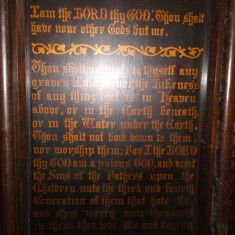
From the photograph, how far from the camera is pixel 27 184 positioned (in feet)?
6.35

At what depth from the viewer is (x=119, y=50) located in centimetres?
187

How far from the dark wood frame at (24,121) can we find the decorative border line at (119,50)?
13 cm

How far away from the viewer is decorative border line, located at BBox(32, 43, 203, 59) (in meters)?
1.85

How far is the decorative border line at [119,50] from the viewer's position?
185cm

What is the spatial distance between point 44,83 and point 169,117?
1.04 meters

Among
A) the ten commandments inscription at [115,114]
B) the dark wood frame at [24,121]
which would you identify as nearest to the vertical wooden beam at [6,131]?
the dark wood frame at [24,121]

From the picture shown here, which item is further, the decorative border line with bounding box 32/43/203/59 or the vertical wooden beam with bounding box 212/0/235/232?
the decorative border line with bounding box 32/43/203/59

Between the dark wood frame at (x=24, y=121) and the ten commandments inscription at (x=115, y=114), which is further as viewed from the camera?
the ten commandments inscription at (x=115, y=114)

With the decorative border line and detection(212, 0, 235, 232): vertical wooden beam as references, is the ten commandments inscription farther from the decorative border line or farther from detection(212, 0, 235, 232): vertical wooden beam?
detection(212, 0, 235, 232): vertical wooden beam

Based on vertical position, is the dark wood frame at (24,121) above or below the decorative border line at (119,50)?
below

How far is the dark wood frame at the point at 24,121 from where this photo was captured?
5.66ft

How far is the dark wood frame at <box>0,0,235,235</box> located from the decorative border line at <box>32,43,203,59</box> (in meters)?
0.13

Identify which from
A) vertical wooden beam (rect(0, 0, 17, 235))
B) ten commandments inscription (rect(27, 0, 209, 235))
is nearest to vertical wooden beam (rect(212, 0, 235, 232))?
ten commandments inscription (rect(27, 0, 209, 235))

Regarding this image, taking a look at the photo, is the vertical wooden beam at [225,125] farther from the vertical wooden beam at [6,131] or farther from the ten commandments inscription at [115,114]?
the vertical wooden beam at [6,131]
